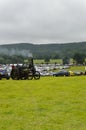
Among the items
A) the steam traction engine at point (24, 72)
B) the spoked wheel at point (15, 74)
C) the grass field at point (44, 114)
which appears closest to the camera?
the grass field at point (44, 114)

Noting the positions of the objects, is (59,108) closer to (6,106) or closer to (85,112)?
(85,112)

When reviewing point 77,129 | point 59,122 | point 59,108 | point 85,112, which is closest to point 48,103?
point 59,108

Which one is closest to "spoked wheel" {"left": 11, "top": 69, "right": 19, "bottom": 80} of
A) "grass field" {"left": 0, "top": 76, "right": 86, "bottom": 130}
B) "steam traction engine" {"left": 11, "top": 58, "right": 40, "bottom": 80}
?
"steam traction engine" {"left": 11, "top": 58, "right": 40, "bottom": 80}

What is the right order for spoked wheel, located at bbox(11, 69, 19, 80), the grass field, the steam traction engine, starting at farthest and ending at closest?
1. spoked wheel, located at bbox(11, 69, 19, 80)
2. the steam traction engine
3. the grass field

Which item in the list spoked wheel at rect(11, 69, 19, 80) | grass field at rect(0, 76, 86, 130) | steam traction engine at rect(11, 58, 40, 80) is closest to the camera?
grass field at rect(0, 76, 86, 130)

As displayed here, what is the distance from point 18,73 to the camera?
115 feet

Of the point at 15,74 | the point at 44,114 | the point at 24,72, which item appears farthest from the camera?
the point at 15,74

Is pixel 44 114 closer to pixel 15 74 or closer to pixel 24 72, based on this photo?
pixel 24 72

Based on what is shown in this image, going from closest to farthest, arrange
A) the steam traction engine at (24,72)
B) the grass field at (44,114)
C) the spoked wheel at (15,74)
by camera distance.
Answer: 1. the grass field at (44,114)
2. the steam traction engine at (24,72)
3. the spoked wheel at (15,74)

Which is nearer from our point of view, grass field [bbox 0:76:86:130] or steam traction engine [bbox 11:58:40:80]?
grass field [bbox 0:76:86:130]

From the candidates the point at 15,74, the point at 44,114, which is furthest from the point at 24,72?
the point at 44,114

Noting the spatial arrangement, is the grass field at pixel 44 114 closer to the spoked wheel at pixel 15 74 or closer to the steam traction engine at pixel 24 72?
the steam traction engine at pixel 24 72

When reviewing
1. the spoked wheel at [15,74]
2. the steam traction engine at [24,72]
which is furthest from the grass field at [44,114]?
the spoked wheel at [15,74]

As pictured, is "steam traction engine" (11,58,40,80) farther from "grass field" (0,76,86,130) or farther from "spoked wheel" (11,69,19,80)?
"grass field" (0,76,86,130)
